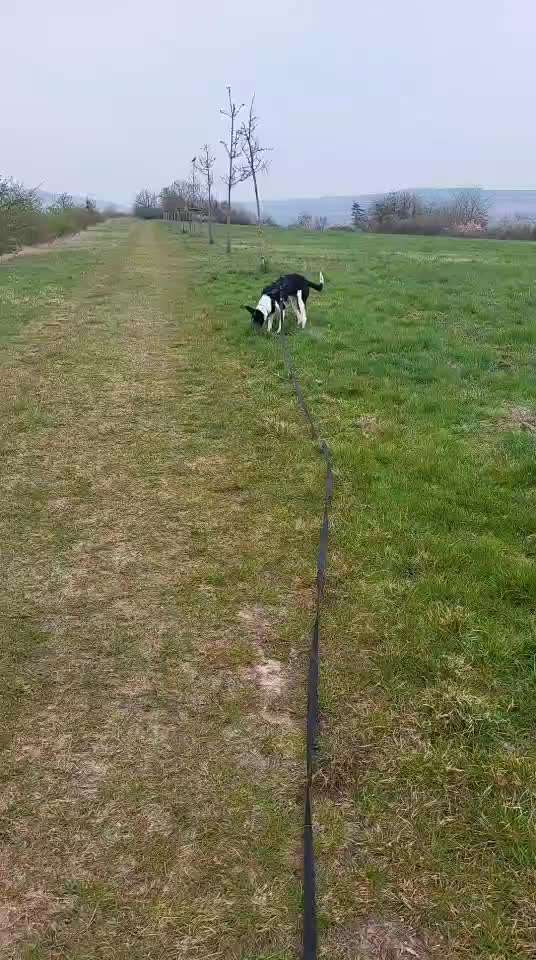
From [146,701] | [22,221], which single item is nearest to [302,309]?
[146,701]

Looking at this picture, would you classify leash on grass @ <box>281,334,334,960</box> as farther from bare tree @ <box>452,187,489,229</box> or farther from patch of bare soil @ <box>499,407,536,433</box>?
bare tree @ <box>452,187,489,229</box>

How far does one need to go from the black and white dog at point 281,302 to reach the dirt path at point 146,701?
11.7ft

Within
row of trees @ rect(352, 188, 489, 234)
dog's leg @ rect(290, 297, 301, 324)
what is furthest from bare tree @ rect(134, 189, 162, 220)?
dog's leg @ rect(290, 297, 301, 324)

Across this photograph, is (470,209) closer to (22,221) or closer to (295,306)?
(22,221)

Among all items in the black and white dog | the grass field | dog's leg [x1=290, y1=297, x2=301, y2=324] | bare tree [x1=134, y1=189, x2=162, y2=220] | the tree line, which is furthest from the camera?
bare tree [x1=134, y1=189, x2=162, y2=220]

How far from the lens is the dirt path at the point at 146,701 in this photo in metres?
1.79

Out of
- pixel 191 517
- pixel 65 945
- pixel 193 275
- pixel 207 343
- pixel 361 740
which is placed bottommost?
pixel 65 945

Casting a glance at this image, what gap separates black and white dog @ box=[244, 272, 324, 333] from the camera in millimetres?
8445

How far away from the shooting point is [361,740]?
2299 mm

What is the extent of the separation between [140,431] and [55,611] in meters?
2.56

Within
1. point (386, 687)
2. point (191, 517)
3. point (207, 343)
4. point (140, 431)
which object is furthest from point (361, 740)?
point (207, 343)

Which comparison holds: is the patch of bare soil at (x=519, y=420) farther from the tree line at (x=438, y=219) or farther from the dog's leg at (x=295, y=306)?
the tree line at (x=438, y=219)

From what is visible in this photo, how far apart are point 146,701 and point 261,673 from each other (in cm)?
51

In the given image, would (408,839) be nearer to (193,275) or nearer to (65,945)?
(65,945)
